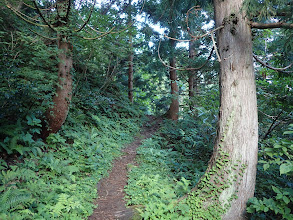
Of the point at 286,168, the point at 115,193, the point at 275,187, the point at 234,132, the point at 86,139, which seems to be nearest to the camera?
the point at 286,168

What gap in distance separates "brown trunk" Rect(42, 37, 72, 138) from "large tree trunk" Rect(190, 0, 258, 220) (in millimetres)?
4200

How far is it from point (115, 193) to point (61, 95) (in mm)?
3127

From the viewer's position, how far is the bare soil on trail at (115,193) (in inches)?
143

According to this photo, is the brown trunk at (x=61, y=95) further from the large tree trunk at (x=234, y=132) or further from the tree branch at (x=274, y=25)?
the tree branch at (x=274, y=25)

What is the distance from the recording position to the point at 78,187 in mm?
4180

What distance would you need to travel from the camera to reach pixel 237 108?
336 cm

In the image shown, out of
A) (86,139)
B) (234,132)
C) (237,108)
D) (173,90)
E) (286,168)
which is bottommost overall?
(286,168)

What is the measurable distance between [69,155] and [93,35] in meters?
3.40

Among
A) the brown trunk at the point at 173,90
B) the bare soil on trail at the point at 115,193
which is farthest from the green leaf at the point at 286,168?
the brown trunk at the point at 173,90

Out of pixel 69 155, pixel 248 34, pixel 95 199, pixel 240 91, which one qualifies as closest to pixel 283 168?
pixel 240 91

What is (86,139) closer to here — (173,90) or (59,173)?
(59,173)

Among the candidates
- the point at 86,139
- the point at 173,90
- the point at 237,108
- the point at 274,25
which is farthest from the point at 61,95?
the point at 173,90

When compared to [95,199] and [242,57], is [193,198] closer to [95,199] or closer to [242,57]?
[95,199]

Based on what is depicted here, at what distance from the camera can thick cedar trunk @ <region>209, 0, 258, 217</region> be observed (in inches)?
129
